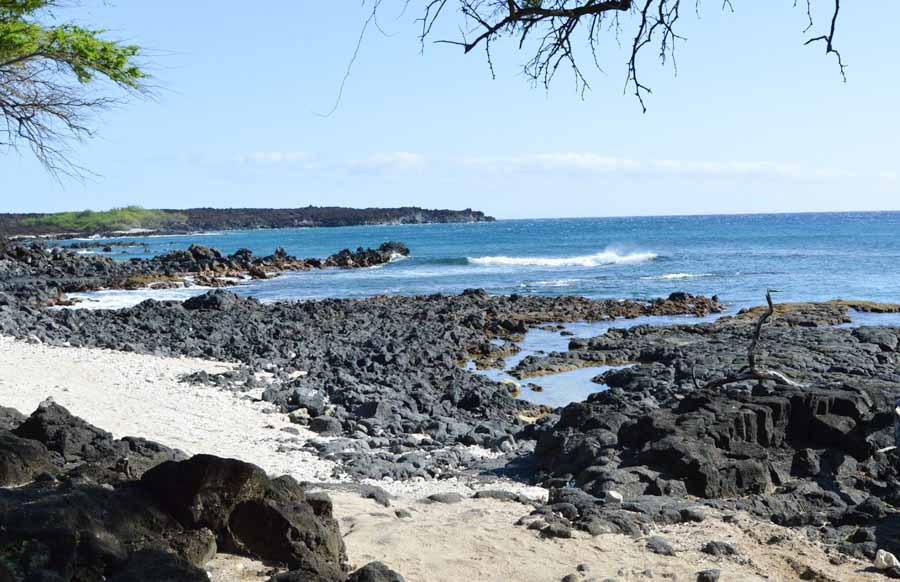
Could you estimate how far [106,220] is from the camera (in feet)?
458

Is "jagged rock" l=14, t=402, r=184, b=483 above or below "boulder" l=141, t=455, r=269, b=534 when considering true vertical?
below

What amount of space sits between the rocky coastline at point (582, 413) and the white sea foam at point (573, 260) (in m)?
28.7

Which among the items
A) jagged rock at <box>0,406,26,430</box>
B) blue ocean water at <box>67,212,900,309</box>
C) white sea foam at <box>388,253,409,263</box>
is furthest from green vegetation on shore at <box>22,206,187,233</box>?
jagged rock at <box>0,406,26,430</box>

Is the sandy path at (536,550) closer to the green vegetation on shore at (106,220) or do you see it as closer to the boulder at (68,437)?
the boulder at (68,437)

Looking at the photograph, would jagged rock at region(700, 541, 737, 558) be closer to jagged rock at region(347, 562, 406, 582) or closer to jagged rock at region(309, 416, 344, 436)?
jagged rock at region(347, 562, 406, 582)

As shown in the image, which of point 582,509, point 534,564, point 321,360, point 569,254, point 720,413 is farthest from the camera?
point 569,254

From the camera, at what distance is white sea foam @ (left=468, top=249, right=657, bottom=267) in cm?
5422

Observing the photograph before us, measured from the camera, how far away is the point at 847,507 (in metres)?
7.65

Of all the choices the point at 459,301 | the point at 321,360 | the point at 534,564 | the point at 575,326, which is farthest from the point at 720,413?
the point at 459,301

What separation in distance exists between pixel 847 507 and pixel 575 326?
56.0ft

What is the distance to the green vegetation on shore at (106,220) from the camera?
135 meters

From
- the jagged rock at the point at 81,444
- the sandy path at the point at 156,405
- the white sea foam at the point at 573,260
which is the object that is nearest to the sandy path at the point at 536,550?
the jagged rock at the point at 81,444

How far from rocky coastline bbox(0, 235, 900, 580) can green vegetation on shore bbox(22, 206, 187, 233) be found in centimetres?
11945

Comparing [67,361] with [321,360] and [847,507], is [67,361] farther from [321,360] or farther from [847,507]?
[847,507]
